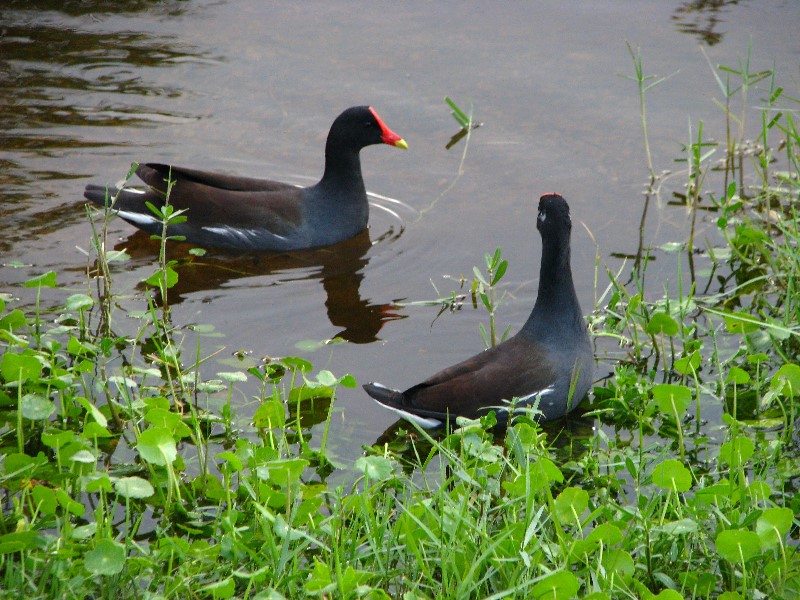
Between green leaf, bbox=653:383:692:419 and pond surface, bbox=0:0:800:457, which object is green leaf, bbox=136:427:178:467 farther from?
green leaf, bbox=653:383:692:419

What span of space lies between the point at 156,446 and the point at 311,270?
2.82 m

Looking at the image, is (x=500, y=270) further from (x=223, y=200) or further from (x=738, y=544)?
(x=223, y=200)

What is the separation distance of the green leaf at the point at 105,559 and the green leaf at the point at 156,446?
48 cm

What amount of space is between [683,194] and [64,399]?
13.4 feet

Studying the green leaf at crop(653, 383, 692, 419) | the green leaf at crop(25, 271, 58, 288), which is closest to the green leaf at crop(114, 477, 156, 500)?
the green leaf at crop(25, 271, 58, 288)

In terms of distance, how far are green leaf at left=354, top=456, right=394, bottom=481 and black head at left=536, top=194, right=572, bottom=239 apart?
5.40ft

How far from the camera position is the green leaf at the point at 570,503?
10.2 feet

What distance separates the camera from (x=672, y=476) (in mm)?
3205

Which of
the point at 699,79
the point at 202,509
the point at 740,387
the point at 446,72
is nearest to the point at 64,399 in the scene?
the point at 202,509

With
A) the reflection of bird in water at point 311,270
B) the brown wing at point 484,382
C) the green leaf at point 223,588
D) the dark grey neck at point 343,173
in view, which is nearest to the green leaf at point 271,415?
the brown wing at point 484,382

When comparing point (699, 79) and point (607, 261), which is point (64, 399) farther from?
point (699, 79)

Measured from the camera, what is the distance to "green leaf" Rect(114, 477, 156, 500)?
10.8 feet

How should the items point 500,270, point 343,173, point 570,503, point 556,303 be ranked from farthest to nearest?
point 343,173, point 556,303, point 500,270, point 570,503

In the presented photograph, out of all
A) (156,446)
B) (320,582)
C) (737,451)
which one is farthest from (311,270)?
(320,582)
